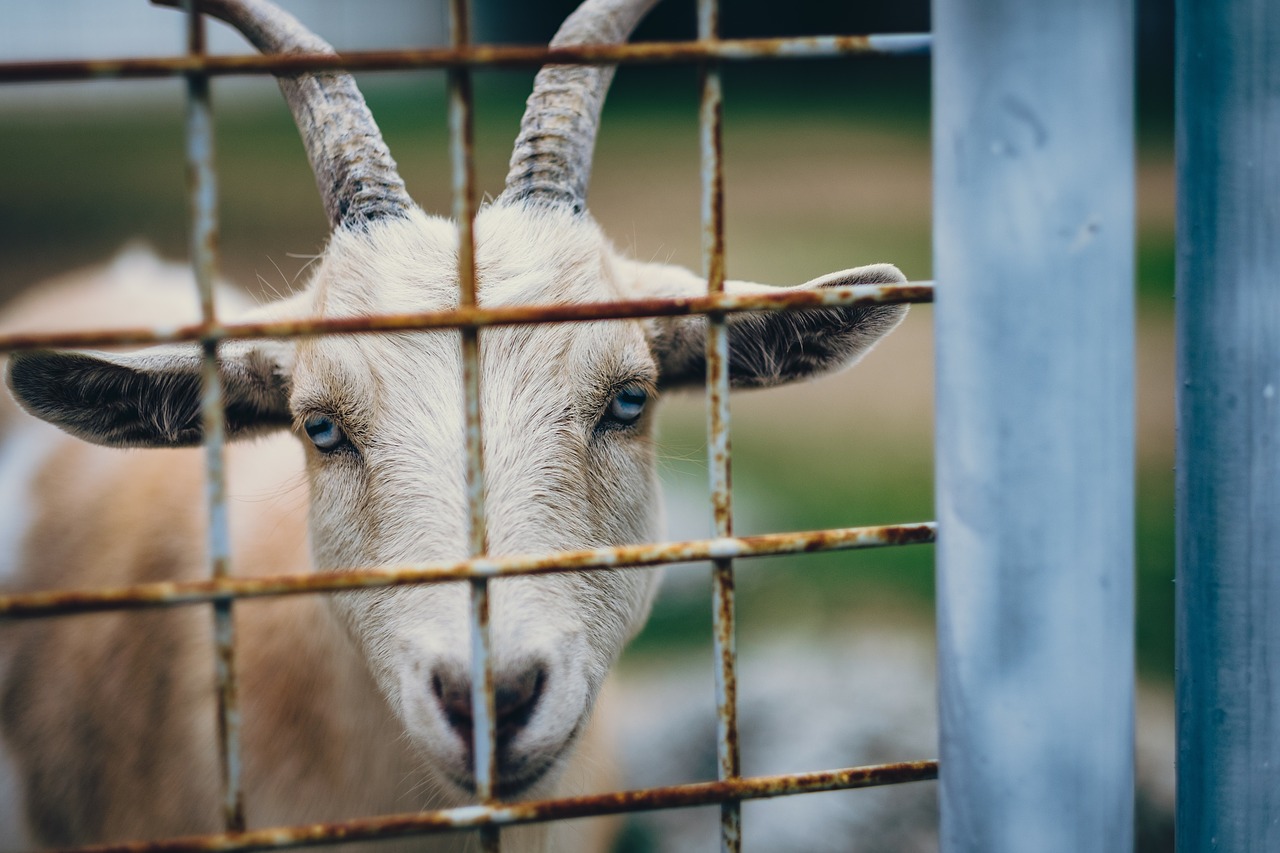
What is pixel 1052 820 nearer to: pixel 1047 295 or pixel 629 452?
pixel 1047 295

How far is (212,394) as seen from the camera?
1.13 metres

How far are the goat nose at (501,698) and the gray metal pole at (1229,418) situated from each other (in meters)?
0.94

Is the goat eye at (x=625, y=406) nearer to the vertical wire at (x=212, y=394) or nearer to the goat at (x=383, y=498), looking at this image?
the goat at (x=383, y=498)

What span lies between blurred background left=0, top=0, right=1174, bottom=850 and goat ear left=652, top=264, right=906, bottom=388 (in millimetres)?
329

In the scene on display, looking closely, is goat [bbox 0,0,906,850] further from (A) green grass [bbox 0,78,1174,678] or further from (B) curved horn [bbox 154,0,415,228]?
(A) green grass [bbox 0,78,1174,678]

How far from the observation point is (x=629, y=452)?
2.37 metres

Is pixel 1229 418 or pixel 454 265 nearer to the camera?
pixel 1229 418

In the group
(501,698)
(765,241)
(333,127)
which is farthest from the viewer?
(765,241)

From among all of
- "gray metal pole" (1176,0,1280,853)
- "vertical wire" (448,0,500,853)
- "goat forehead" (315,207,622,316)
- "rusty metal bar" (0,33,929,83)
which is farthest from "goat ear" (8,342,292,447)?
"gray metal pole" (1176,0,1280,853)

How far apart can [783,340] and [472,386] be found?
1.40 m

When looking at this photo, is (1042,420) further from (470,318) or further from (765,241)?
(765,241)

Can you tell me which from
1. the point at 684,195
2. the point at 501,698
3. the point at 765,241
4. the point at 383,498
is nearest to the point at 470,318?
the point at 501,698

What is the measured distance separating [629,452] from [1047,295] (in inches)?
54.1

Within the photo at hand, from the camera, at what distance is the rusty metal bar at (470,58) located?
1.04 metres
